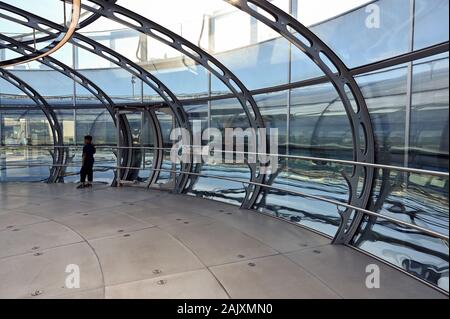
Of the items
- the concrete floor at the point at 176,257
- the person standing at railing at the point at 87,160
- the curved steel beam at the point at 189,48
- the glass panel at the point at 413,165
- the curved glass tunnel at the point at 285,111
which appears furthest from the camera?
the person standing at railing at the point at 87,160

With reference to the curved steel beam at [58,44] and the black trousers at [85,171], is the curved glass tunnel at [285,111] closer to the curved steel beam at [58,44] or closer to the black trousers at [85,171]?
the black trousers at [85,171]

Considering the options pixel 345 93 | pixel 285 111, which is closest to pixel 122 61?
pixel 285 111

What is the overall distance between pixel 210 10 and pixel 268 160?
10.6 feet

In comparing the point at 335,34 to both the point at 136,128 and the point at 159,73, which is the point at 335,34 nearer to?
the point at 159,73

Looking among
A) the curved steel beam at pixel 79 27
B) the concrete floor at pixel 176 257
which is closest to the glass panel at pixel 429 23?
the concrete floor at pixel 176 257

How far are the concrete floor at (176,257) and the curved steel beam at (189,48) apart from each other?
60.6 inches

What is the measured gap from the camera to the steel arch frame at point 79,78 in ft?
20.6

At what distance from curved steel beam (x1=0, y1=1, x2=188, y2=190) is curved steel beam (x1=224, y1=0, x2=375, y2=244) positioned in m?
3.24

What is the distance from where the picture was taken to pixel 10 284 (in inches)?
109

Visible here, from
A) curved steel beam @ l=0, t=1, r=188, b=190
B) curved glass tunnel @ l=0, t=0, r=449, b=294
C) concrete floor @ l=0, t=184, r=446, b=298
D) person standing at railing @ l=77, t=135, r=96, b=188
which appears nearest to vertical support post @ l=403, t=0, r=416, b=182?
curved glass tunnel @ l=0, t=0, r=449, b=294

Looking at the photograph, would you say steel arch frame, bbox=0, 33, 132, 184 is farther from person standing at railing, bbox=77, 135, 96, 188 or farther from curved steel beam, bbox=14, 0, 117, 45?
person standing at railing, bbox=77, 135, 96, 188

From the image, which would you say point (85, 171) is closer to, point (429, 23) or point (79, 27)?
point (79, 27)
